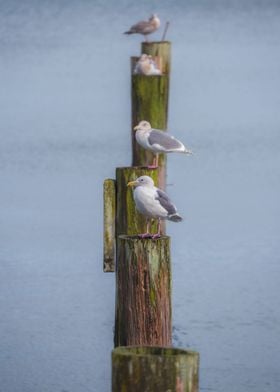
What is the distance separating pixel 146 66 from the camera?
15.1 m

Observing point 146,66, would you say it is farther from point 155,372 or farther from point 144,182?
point 155,372

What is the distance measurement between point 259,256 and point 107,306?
2.66 meters

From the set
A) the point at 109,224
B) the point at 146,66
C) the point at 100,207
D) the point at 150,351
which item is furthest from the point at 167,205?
the point at 100,207

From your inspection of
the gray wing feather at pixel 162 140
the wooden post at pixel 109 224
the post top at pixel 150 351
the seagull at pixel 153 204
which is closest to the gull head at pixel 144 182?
the seagull at pixel 153 204

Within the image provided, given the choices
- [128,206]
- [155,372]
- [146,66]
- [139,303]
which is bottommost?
[155,372]

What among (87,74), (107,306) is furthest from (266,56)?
(107,306)

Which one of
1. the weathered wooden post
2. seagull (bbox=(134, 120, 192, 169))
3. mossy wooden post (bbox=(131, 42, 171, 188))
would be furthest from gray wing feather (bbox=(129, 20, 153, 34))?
the weathered wooden post

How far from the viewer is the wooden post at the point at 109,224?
28.5 ft

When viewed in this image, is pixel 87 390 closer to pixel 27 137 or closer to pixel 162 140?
pixel 162 140

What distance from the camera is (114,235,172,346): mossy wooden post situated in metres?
7.04

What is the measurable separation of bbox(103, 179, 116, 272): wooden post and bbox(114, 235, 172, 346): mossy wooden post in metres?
1.39

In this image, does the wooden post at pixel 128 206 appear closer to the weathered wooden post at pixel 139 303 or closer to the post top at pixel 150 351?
the weathered wooden post at pixel 139 303

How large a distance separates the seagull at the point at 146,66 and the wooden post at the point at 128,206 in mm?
5683

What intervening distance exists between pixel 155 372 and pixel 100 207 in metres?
11.7
